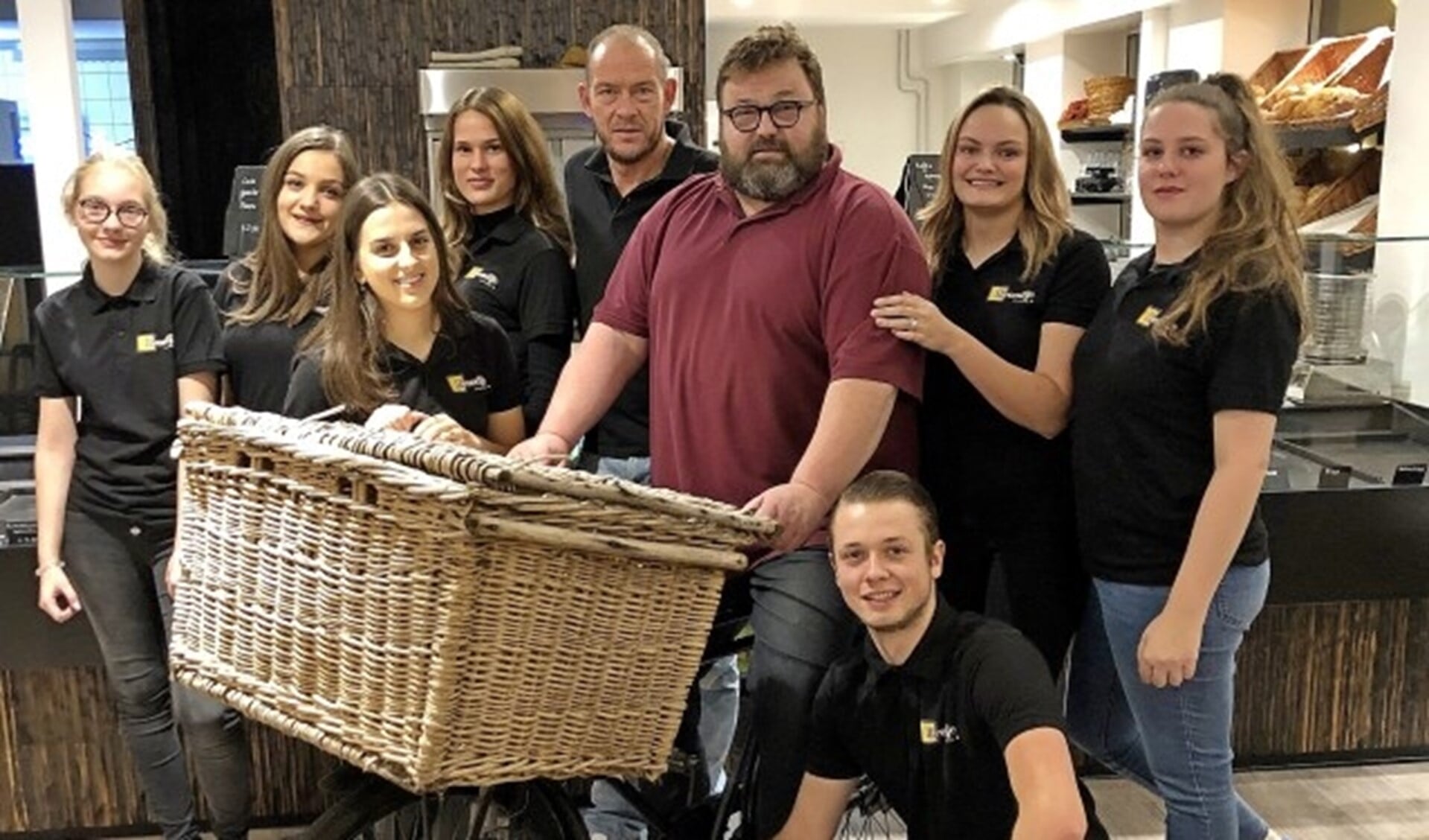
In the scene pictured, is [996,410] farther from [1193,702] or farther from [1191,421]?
[1193,702]

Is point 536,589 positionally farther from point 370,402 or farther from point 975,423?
point 975,423

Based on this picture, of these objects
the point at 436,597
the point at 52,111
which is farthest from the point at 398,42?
the point at 436,597

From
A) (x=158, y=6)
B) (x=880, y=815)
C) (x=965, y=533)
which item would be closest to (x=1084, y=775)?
(x=880, y=815)

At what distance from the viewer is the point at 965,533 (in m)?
2.08

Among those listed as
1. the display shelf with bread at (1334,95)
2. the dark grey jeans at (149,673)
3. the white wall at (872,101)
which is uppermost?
the white wall at (872,101)

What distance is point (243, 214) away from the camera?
10.7 feet

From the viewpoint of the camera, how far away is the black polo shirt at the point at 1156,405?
1823 mm

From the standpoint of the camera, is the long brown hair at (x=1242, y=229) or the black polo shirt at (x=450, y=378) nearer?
the long brown hair at (x=1242, y=229)

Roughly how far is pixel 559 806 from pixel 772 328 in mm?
717

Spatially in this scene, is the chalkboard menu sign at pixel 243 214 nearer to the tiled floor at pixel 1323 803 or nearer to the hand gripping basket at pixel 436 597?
the hand gripping basket at pixel 436 597

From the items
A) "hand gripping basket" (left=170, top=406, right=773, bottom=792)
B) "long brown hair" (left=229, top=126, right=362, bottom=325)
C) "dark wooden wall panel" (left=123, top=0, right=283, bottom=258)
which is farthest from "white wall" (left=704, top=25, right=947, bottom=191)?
"hand gripping basket" (left=170, top=406, right=773, bottom=792)

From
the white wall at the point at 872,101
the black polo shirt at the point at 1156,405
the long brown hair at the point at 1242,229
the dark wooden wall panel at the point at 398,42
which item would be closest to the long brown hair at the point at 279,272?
the black polo shirt at the point at 1156,405

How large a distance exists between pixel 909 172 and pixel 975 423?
1820 mm

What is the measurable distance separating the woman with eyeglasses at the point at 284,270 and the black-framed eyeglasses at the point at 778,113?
2.73ft
